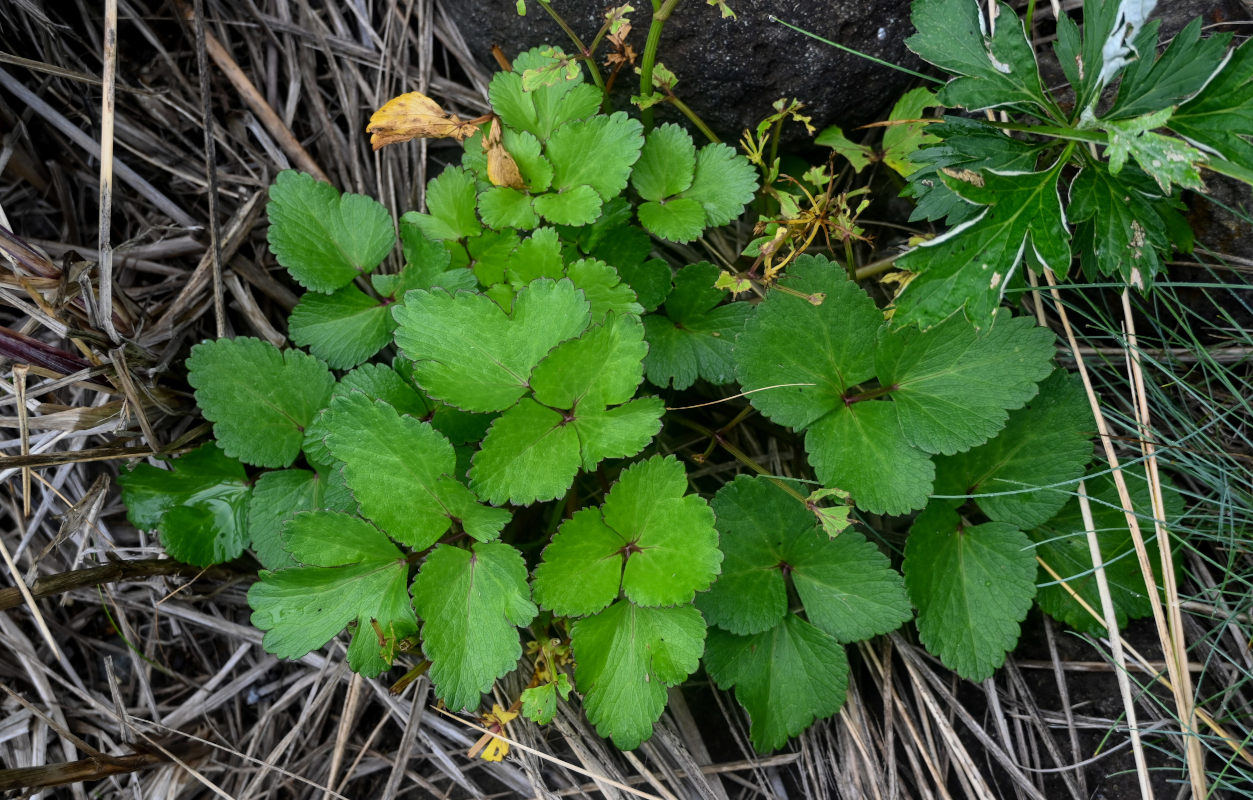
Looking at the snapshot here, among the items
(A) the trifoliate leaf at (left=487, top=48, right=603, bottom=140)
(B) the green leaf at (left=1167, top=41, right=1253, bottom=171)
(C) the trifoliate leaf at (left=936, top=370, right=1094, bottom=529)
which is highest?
(B) the green leaf at (left=1167, top=41, right=1253, bottom=171)

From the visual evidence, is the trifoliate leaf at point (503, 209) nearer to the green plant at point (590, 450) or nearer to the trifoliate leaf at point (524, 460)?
the green plant at point (590, 450)

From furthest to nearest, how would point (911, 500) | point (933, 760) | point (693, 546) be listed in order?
point (933, 760), point (911, 500), point (693, 546)

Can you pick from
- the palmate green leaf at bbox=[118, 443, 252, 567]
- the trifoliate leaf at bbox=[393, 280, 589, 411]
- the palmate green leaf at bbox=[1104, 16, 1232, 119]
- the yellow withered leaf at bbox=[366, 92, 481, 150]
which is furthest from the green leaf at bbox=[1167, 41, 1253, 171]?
the palmate green leaf at bbox=[118, 443, 252, 567]

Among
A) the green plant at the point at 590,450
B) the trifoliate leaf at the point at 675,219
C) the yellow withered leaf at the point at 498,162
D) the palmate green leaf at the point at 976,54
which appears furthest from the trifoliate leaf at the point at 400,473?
the palmate green leaf at the point at 976,54

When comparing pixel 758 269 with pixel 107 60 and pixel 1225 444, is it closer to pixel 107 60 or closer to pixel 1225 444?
pixel 1225 444

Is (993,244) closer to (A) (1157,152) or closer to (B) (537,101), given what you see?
(A) (1157,152)

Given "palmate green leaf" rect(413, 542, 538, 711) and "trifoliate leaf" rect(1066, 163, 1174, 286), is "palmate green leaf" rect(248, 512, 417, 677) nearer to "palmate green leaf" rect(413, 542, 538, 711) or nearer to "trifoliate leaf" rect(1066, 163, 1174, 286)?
"palmate green leaf" rect(413, 542, 538, 711)

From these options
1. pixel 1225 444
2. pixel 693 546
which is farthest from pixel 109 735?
pixel 1225 444

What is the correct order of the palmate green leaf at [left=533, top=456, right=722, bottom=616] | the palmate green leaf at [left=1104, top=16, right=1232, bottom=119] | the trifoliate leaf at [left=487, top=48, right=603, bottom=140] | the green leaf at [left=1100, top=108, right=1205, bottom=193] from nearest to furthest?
the green leaf at [left=1100, top=108, right=1205, bottom=193] → the palmate green leaf at [left=1104, top=16, right=1232, bottom=119] → the palmate green leaf at [left=533, top=456, right=722, bottom=616] → the trifoliate leaf at [left=487, top=48, right=603, bottom=140]
